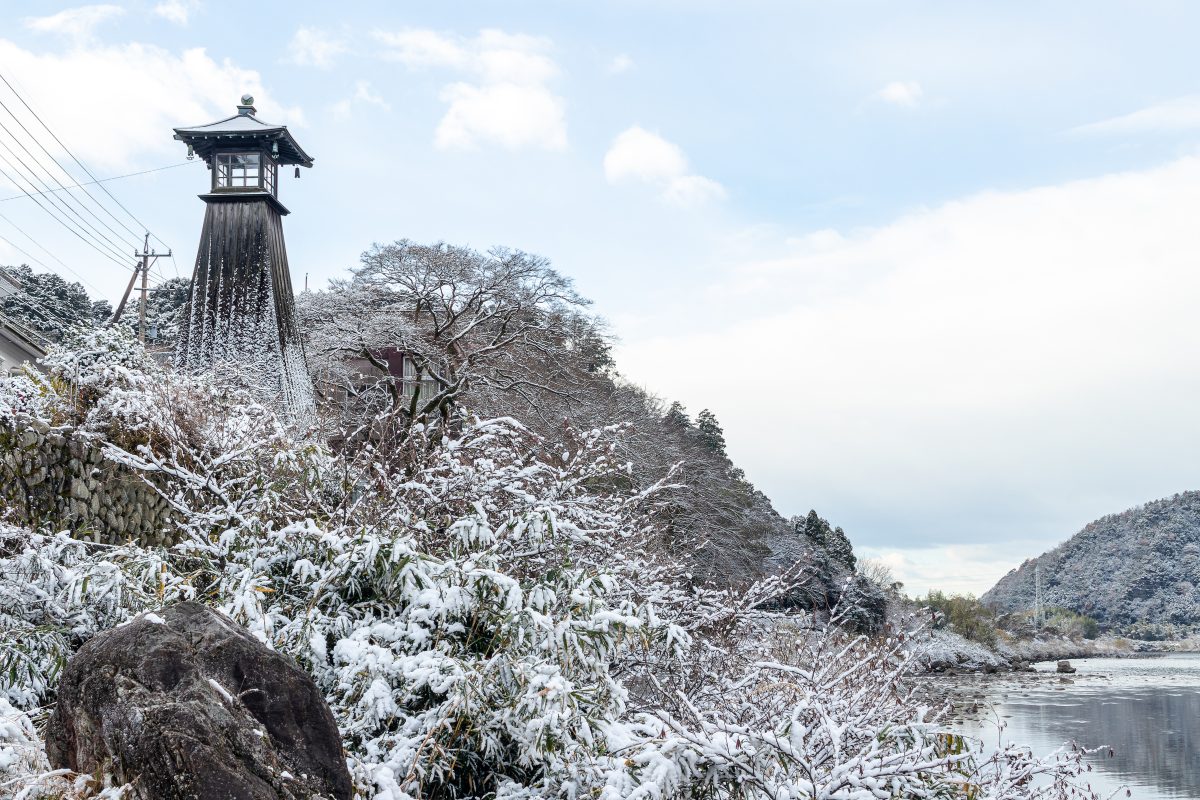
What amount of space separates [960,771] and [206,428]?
20.7ft

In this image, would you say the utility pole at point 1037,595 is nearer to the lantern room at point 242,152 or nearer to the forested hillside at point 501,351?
the forested hillside at point 501,351

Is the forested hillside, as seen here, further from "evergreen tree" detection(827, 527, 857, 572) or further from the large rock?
the large rock

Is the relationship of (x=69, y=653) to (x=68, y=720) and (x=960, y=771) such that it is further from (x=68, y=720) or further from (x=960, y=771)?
(x=960, y=771)

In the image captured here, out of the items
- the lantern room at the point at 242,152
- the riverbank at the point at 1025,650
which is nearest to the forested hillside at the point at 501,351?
the lantern room at the point at 242,152

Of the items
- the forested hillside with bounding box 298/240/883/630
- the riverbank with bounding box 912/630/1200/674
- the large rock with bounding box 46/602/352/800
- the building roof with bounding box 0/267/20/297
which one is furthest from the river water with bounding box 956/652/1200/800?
the building roof with bounding box 0/267/20/297

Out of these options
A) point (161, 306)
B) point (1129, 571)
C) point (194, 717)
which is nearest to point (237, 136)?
point (161, 306)

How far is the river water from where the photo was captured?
1476cm

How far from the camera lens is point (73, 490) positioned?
23.7 feet

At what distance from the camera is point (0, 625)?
197 inches

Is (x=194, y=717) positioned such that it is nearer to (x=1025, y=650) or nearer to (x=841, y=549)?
(x=841, y=549)

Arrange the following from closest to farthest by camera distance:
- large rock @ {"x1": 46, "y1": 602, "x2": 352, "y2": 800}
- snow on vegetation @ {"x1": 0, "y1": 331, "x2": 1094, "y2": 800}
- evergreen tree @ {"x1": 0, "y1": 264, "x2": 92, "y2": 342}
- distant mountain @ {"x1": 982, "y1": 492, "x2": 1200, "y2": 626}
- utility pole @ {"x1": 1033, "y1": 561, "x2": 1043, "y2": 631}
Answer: large rock @ {"x1": 46, "y1": 602, "x2": 352, "y2": 800}, snow on vegetation @ {"x1": 0, "y1": 331, "x2": 1094, "y2": 800}, evergreen tree @ {"x1": 0, "y1": 264, "x2": 92, "y2": 342}, utility pole @ {"x1": 1033, "y1": 561, "x2": 1043, "y2": 631}, distant mountain @ {"x1": 982, "y1": 492, "x2": 1200, "y2": 626}

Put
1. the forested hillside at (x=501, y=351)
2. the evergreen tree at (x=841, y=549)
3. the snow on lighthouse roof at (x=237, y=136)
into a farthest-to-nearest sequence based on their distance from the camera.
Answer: the evergreen tree at (x=841, y=549) < the forested hillside at (x=501, y=351) < the snow on lighthouse roof at (x=237, y=136)

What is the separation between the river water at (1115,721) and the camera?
14758 mm

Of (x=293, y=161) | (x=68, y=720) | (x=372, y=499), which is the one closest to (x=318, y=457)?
(x=372, y=499)
